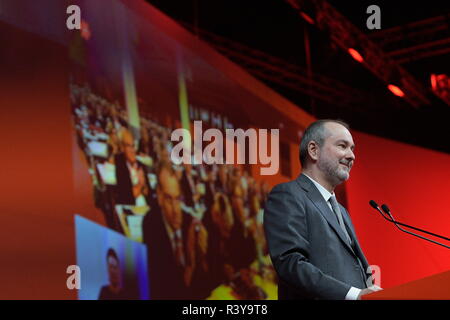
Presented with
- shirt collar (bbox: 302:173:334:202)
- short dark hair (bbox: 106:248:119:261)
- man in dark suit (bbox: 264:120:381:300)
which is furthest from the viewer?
short dark hair (bbox: 106:248:119:261)

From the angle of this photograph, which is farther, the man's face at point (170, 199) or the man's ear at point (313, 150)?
the man's face at point (170, 199)

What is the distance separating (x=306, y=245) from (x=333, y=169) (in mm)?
343

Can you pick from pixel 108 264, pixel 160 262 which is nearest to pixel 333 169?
pixel 108 264

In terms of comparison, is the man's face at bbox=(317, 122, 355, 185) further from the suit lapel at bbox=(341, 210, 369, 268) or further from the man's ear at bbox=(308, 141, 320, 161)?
the suit lapel at bbox=(341, 210, 369, 268)

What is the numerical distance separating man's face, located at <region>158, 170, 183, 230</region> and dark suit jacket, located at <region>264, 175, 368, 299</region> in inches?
91.0

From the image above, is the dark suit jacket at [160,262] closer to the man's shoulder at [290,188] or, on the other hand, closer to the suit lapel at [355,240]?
the suit lapel at [355,240]

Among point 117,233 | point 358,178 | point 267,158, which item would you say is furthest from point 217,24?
point 117,233

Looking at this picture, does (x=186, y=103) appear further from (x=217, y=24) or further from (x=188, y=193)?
(x=217, y=24)

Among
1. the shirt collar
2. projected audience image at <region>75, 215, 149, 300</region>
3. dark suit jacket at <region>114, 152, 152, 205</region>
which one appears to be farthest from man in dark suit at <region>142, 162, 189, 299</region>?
the shirt collar

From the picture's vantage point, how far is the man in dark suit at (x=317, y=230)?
2268 mm

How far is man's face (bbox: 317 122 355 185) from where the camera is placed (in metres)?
2.62

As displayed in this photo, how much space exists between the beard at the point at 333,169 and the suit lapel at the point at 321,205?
0.07 m

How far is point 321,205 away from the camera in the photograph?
255 centimetres

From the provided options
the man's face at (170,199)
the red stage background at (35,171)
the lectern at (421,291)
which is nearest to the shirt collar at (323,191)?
the lectern at (421,291)
